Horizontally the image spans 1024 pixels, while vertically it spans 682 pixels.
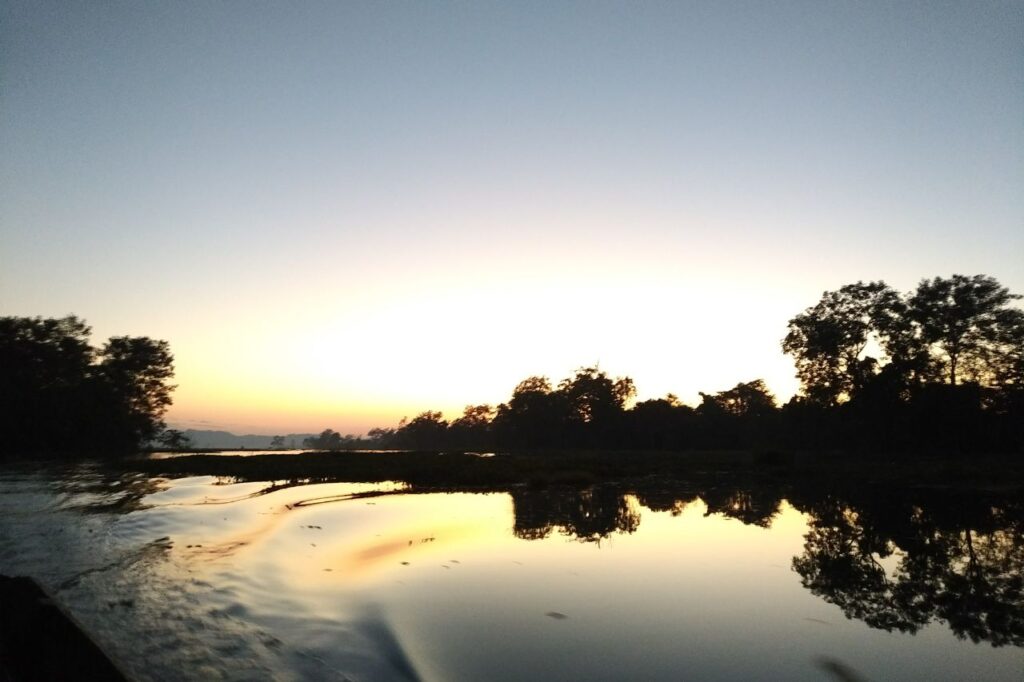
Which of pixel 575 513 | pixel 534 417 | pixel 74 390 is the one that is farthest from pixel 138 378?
pixel 575 513

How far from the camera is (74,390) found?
70.9 m

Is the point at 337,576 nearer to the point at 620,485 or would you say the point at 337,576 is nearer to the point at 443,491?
the point at 443,491

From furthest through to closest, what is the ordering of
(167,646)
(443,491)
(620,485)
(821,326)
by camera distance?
(821,326) → (620,485) → (443,491) → (167,646)

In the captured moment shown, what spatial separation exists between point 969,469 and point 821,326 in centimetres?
2786

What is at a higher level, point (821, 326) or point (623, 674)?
point (821, 326)

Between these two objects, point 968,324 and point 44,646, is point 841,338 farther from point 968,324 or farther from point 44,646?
point 44,646

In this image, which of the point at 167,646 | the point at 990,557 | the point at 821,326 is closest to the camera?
the point at 167,646

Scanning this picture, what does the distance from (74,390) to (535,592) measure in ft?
279

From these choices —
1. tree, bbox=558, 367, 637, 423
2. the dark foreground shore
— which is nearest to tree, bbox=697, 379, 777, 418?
tree, bbox=558, 367, 637, 423

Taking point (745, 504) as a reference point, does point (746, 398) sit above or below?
above

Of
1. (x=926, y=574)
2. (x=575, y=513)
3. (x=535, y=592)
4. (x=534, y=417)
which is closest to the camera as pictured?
(x=535, y=592)

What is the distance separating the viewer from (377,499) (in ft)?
77.1

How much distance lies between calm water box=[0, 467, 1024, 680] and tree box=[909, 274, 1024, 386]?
1768 inches

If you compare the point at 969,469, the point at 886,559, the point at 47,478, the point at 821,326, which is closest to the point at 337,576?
the point at 886,559
